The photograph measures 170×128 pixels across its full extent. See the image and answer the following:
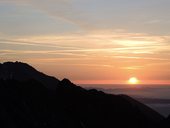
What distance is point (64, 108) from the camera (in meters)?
84.5

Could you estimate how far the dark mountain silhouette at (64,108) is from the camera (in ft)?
243

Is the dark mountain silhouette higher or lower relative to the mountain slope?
lower

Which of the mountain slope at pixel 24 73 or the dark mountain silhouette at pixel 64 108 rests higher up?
the mountain slope at pixel 24 73

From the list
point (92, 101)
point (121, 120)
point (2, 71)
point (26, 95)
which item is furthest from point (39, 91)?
point (2, 71)

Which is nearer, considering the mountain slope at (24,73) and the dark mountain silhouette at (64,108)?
the dark mountain silhouette at (64,108)

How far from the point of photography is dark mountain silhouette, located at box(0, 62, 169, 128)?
243 feet

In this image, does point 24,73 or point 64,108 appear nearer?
point 64,108

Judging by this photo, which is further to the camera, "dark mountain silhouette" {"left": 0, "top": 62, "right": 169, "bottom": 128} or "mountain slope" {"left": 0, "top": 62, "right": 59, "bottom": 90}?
"mountain slope" {"left": 0, "top": 62, "right": 59, "bottom": 90}

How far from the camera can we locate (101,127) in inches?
3258

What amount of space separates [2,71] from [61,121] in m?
62.9

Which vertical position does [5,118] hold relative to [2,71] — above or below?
below

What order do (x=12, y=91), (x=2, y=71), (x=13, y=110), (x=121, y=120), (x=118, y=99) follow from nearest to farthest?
(x=13, y=110), (x=12, y=91), (x=121, y=120), (x=118, y=99), (x=2, y=71)

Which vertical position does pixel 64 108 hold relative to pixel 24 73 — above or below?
below

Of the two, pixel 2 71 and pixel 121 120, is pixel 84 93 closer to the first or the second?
pixel 121 120
